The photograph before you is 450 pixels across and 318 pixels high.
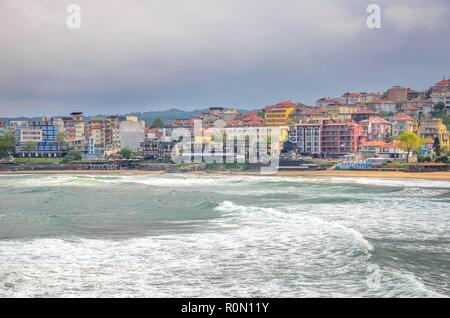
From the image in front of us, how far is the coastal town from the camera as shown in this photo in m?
46.7

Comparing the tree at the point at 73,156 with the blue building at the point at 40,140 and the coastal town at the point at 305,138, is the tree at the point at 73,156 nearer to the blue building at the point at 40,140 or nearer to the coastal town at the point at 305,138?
the coastal town at the point at 305,138

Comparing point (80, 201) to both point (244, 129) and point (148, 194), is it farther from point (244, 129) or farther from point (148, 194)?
point (244, 129)

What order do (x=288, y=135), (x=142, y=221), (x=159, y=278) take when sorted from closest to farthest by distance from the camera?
(x=159, y=278) < (x=142, y=221) < (x=288, y=135)

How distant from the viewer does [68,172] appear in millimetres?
50625

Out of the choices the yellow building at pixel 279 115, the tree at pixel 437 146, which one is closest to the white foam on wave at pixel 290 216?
the tree at pixel 437 146

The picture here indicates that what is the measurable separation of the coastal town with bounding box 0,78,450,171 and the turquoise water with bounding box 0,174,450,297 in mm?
23410

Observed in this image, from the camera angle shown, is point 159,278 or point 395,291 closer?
point 395,291

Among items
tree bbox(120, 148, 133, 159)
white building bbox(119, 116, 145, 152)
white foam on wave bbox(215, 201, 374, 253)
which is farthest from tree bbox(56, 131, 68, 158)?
white foam on wave bbox(215, 201, 374, 253)

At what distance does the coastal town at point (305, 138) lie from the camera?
153ft

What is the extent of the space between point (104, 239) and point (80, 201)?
34.5ft

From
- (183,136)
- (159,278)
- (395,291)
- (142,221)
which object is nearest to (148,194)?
(142,221)

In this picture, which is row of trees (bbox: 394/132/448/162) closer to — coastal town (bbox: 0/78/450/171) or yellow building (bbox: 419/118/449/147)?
coastal town (bbox: 0/78/450/171)

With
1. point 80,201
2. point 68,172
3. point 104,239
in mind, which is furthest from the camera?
point 68,172

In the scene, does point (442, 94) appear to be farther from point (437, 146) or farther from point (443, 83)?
point (437, 146)
